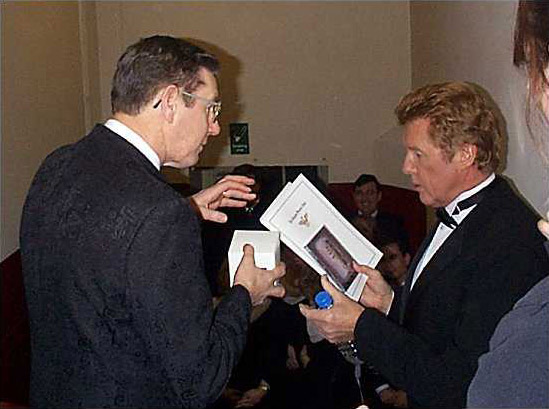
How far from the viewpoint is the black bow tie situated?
1655 mm

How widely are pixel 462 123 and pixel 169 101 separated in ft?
1.97

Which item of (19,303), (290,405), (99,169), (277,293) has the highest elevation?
(99,169)

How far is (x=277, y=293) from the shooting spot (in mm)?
1673

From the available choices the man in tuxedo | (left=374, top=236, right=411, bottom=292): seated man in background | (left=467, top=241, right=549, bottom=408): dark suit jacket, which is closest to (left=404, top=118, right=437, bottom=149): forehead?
the man in tuxedo

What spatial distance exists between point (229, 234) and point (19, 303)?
55.0 inches

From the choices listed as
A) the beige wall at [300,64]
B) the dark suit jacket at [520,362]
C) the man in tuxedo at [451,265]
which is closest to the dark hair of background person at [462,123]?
the man in tuxedo at [451,265]

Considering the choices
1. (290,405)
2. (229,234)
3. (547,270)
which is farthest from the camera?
(229,234)

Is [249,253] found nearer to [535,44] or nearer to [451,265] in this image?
[451,265]

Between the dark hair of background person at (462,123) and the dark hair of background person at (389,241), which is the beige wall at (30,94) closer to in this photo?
the dark hair of background person at (389,241)

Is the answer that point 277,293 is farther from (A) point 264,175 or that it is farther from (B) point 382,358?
(A) point 264,175

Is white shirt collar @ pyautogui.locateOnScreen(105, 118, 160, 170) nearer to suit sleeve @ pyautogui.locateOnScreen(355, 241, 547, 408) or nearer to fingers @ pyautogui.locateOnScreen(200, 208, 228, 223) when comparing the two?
fingers @ pyautogui.locateOnScreen(200, 208, 228, 223)

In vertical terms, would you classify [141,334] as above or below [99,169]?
below

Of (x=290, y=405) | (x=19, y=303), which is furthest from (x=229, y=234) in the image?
(x=290, y=405)

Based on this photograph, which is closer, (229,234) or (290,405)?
(290,405)
